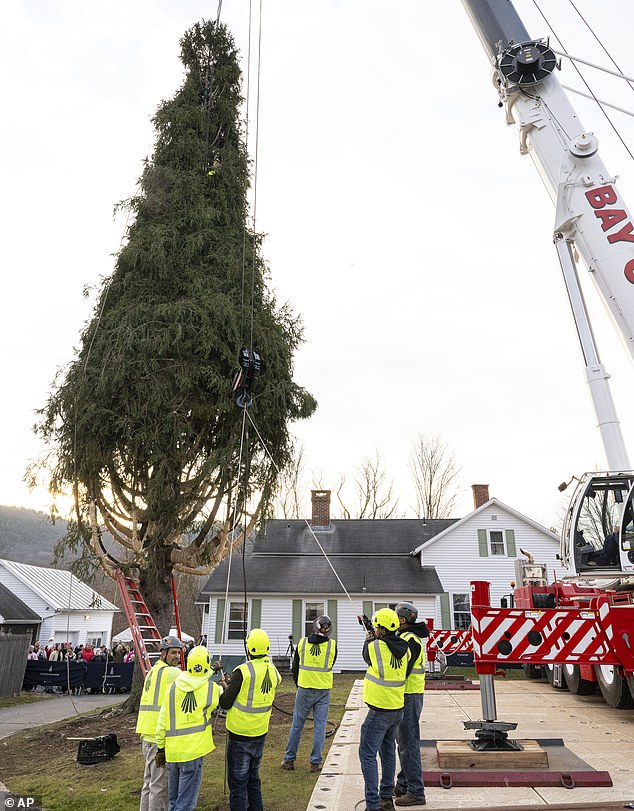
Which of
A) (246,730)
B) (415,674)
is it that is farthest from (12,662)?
(415,674)

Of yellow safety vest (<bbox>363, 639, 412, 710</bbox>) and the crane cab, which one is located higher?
the crane cab

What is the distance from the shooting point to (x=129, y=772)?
7.75 m

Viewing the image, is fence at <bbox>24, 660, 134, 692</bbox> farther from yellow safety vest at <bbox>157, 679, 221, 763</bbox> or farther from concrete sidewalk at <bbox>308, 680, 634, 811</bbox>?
yellow safety vest at <bbox>157, 679, 221, 763</bbox>

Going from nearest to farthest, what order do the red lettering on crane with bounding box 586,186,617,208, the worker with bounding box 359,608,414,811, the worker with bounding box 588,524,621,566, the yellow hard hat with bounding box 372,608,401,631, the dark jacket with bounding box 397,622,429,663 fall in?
the worker with bounding box 359,608,414,811 → the yellow hard hat with bounding box 372,608,401,631 → the dark jacket with bounding box 397,622,429,663 → the worker with bounding box 588,524,621,566 → the red lettering on crane with bounding box 586,186,617,208

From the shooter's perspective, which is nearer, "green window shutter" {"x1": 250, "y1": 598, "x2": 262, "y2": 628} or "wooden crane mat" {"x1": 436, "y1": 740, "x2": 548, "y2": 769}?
"wooden crane mat" {"x1": 436, "y1": 740, "x2": 548, "y2": 769}

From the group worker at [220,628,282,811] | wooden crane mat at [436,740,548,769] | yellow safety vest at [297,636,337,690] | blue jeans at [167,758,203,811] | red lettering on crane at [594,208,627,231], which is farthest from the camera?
red lettering on crane at [594,208,627,231]

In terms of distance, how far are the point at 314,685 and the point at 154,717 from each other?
2.24 metres

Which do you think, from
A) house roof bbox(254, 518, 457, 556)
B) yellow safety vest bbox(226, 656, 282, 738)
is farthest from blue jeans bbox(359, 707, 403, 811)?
house roof bbox(254, 518, 457, 556)

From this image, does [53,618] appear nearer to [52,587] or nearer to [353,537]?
[52,587]

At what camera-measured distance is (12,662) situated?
19875 mm

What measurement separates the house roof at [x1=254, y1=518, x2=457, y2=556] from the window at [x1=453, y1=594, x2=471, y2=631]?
3.06 m

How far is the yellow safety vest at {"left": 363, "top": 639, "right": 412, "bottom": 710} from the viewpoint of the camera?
5.14 m

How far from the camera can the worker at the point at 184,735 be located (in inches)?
191

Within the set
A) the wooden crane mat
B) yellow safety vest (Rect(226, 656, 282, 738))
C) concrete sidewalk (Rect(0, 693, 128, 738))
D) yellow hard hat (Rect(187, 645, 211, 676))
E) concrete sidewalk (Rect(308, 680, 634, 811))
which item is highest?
yellow hard hat (Rect(187, 645, 211, 676))
